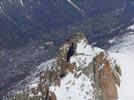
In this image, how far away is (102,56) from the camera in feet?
574

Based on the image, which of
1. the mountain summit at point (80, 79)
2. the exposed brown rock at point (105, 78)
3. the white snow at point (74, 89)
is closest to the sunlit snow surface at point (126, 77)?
the mountain summit at point (80, 79)

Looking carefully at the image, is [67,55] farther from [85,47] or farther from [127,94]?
[127,94]

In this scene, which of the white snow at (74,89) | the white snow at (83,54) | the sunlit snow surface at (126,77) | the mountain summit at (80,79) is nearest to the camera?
the white snow at (74,89)

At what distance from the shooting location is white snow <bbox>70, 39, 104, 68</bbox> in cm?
17388

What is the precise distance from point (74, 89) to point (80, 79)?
324 centimetres

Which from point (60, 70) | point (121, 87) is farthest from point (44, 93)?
point (121, 87)

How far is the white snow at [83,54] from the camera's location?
173875mm

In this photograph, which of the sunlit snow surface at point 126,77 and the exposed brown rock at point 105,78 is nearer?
the exposed brown rock at point 105,78

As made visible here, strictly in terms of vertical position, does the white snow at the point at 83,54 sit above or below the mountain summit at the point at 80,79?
above

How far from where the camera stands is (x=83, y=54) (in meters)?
180

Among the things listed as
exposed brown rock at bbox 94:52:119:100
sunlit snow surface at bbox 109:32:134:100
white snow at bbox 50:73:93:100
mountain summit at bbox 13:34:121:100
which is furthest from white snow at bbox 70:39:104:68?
sunlit snow surface at bbox 109:32:134:100

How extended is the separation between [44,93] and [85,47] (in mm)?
20407

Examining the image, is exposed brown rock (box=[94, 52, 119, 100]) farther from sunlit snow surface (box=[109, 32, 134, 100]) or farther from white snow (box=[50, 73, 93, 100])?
white snow (box=[50, 73, 93, 100])

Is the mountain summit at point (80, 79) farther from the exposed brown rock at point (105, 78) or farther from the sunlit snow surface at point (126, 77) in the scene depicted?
the sunlit snow surface at point (126, 77)
